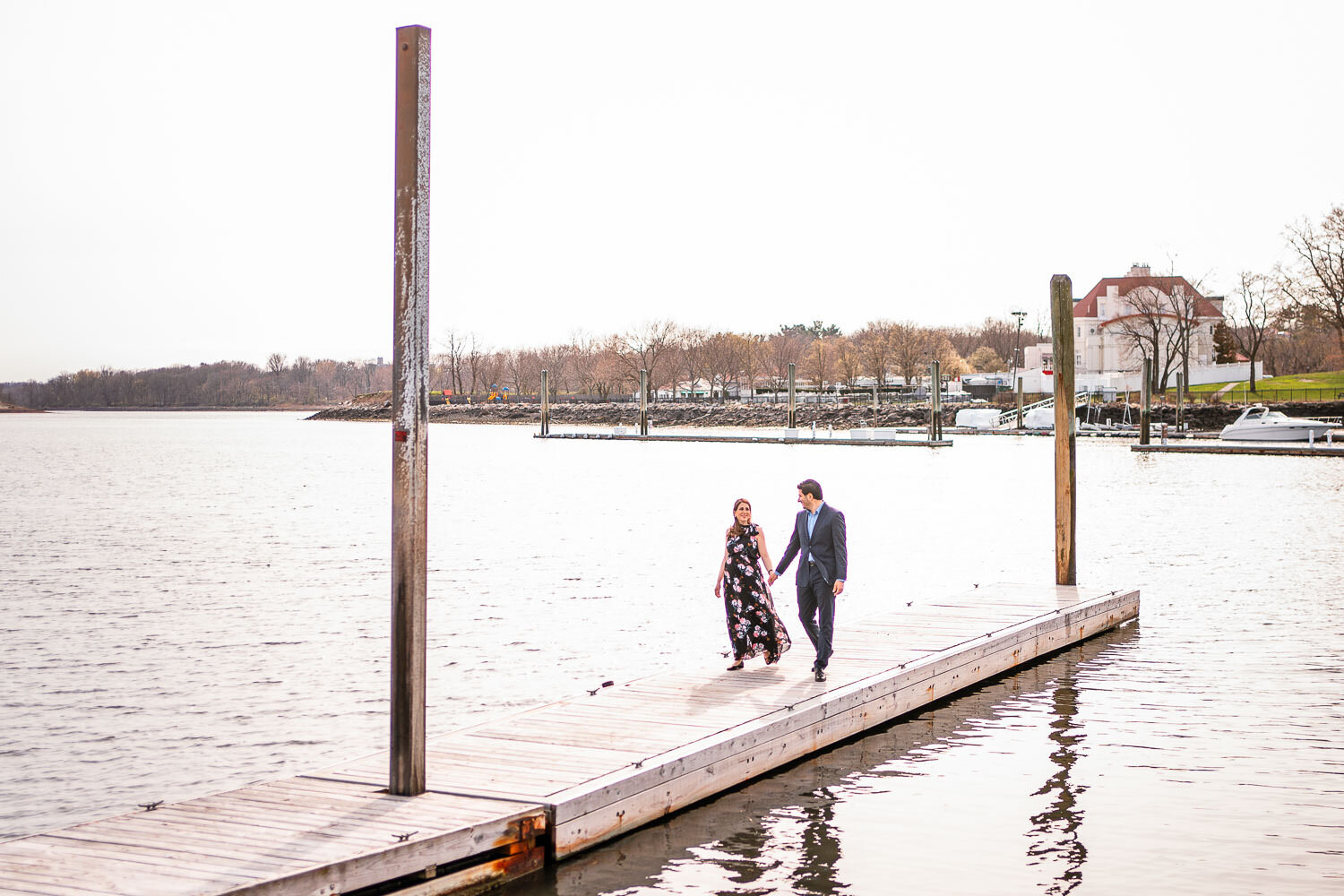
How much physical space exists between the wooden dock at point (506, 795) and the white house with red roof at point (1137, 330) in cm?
10012

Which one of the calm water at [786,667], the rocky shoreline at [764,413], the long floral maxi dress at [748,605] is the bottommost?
the calm water at [786,667]

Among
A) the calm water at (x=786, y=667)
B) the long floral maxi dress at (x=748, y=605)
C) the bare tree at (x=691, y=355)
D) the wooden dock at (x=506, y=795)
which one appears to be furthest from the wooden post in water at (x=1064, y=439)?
the bare tree at (x=691, y=355)

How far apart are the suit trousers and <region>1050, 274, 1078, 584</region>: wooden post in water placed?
7.01 meters

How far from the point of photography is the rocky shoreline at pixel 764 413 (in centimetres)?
9081

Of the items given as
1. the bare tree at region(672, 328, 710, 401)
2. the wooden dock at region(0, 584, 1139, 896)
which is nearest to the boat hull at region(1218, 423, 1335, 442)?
the wooden dock at region(0, 584, 1139, 896)

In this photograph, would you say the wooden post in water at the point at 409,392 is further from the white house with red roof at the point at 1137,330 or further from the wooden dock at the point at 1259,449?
the white house with red roof at the point at 1137,330

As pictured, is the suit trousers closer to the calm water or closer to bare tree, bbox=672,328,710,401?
the calm water

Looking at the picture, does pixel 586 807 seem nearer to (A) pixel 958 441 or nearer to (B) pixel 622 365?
(A) pixel 958 441

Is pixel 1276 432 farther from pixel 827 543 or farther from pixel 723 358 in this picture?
pixel 723 358

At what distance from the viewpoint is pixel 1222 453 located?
63.4 metres

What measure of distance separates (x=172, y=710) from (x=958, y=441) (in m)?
75.7

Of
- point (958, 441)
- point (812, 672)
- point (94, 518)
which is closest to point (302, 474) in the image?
point (94, 518)

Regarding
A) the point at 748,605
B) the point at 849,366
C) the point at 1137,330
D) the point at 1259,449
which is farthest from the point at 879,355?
the point at 748,605

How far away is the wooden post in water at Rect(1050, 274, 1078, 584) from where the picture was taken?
680 inches
